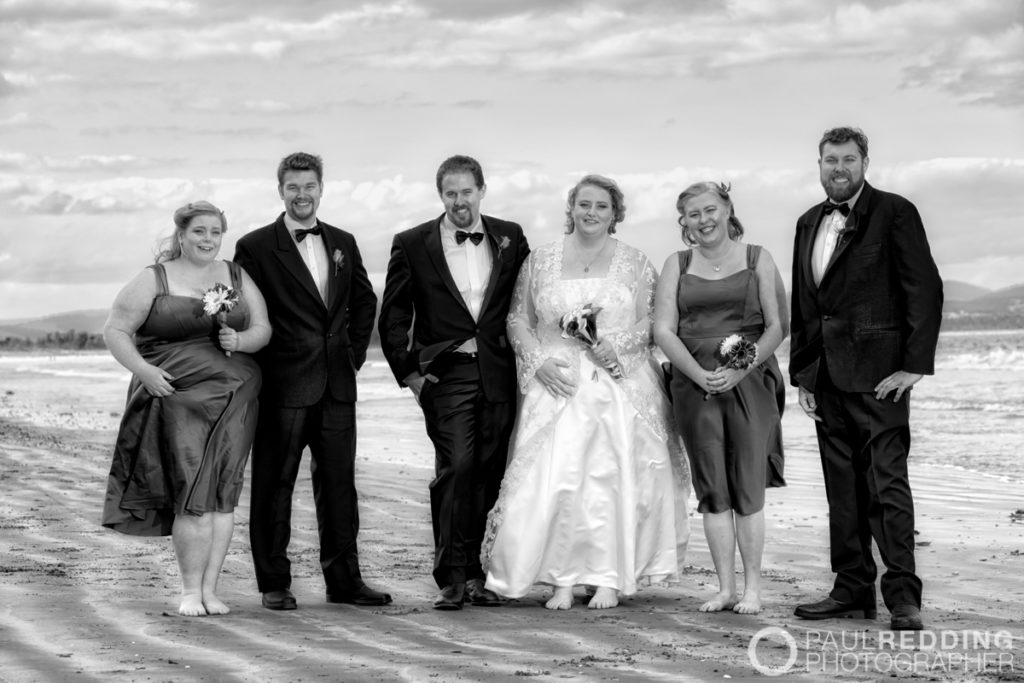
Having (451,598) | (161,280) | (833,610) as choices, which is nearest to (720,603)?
(833,610)

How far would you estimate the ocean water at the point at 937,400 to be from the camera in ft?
47.0

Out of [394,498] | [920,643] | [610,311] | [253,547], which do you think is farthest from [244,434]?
[394,498]

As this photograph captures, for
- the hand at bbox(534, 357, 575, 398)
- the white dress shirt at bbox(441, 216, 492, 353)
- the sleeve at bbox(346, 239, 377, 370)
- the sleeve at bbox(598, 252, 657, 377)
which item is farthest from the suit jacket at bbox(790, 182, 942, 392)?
the sleeve at bbox(346, 239, 377, 370)

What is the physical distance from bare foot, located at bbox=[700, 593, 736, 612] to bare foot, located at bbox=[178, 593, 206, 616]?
224cm

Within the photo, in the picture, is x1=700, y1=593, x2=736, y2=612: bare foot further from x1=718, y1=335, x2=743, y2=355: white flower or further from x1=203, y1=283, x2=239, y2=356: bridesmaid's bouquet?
x1=203, y1=283, x2=239, y2=356: bridesmaid's bouquet

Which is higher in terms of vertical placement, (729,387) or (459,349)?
(459,349)

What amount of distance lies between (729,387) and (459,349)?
130cm

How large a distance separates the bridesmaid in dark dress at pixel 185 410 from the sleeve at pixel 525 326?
48.0 inches

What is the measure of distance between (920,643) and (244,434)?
3.07 metres

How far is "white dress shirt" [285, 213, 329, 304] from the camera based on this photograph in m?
6.38

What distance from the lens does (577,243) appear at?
6449 mm

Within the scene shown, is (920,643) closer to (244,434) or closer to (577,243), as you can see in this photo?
(577,243)

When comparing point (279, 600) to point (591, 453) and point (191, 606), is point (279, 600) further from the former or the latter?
point (591, 453)

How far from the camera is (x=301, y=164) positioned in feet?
20.8
